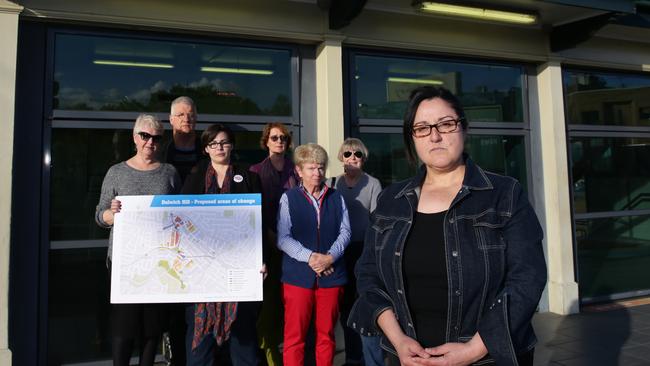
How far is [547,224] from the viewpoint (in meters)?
5.73

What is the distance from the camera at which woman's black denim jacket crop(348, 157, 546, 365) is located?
1.53 metres

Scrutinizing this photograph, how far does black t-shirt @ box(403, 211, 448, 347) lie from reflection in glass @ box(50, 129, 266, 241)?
3.39m

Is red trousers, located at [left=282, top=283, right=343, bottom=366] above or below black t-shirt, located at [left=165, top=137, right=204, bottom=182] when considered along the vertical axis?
below

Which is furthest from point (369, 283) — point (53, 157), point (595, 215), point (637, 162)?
point (637, 162)

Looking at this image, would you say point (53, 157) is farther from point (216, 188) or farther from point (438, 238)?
point (438, 238)

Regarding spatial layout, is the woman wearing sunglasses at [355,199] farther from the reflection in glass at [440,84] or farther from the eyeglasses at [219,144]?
the reflection in glass at [440,84]

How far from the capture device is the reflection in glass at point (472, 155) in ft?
16.7

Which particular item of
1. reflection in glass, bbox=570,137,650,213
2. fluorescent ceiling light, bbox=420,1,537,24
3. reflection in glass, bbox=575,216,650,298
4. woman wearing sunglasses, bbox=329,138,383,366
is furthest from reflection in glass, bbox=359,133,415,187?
reflection in glass, bbox=575,216,650,298

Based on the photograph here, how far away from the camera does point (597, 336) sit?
482 cm

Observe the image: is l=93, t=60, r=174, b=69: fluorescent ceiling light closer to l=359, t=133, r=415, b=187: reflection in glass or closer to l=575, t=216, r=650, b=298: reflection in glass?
l=359, t=133, r=415, b=187: reflection in glass

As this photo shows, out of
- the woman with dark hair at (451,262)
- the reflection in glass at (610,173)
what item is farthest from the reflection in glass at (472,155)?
the woman with dark hair at (451,262)

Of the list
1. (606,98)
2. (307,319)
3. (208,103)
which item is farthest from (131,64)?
(606,98)

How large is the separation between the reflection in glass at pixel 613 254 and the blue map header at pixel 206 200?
16.3 ft

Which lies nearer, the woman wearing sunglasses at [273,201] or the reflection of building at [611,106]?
the woman wearing sunglasses at [273,201]
